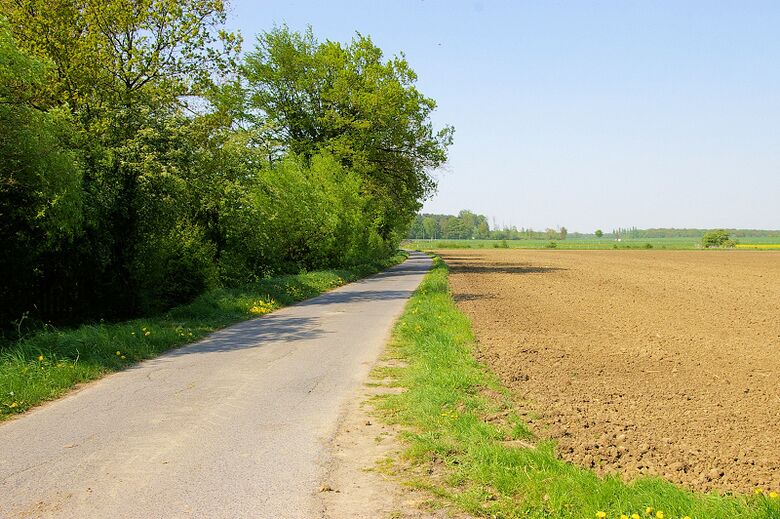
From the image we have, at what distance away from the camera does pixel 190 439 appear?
609 cm

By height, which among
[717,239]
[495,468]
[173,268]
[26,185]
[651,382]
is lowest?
Result: [651,382]

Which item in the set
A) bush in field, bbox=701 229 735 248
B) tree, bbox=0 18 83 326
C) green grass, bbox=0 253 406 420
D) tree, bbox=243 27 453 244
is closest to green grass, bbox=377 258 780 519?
green grass, bbox=0 253 406 420

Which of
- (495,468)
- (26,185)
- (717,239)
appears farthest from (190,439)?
(717,239)

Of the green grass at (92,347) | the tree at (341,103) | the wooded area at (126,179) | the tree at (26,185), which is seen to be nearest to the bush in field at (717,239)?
the tree at (341,103)

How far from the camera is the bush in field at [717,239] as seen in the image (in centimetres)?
12600

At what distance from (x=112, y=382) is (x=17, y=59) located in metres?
6.86

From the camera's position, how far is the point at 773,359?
35.7ft

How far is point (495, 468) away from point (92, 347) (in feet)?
25.0

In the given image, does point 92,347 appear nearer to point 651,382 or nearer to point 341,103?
point 651,382

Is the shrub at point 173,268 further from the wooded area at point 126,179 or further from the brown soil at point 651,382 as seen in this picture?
the brown soil at point 651,382

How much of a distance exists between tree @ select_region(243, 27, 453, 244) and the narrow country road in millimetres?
28076

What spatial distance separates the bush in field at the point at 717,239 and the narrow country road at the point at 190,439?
133968 millimetres

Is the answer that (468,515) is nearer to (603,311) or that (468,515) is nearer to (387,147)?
(603,311)

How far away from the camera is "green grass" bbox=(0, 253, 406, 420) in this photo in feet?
25.9
